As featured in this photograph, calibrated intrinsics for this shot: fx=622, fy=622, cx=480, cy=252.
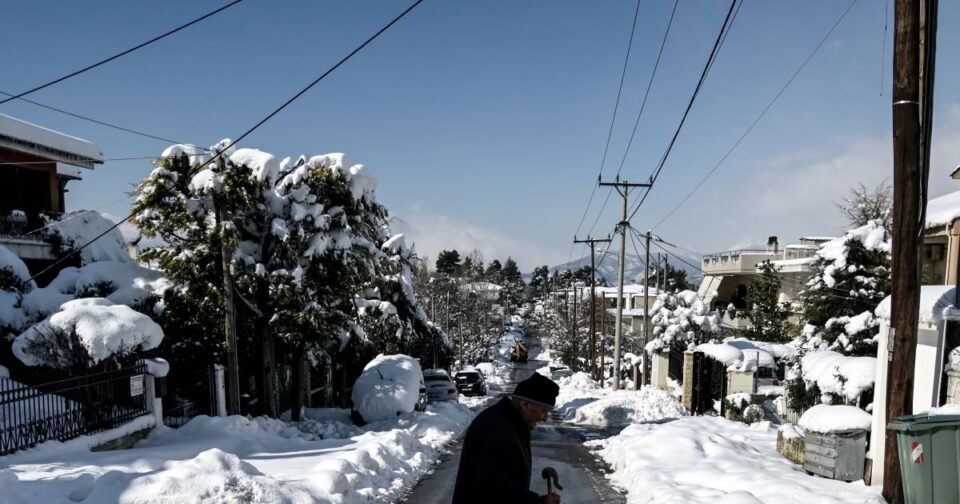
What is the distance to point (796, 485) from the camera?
8.09 m

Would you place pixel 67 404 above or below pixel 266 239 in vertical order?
below

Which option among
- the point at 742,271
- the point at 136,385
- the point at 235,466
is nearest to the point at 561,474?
the point at 235,466

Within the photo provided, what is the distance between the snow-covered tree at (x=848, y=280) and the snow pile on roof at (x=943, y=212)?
1768 mm

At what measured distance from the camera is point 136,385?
1195cm

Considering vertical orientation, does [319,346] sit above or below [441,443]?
above

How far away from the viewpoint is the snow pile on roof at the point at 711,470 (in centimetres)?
780

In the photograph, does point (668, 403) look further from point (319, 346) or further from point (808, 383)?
point (319, 346)

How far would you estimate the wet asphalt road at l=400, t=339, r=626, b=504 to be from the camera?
940cm

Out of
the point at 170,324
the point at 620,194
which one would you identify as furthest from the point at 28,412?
the point at 620,194

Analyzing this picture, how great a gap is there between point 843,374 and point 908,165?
656 centimetres

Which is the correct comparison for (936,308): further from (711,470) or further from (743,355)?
(743,355)

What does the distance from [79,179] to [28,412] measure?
690 inches

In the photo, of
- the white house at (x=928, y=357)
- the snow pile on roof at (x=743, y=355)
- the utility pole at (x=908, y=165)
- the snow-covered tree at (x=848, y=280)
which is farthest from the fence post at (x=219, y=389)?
the snow-covered tree at (x=848, y=280)

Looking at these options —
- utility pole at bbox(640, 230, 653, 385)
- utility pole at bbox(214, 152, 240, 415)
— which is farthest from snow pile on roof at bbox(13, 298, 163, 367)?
utility pole at bbox(640, 230, 653, 385)
